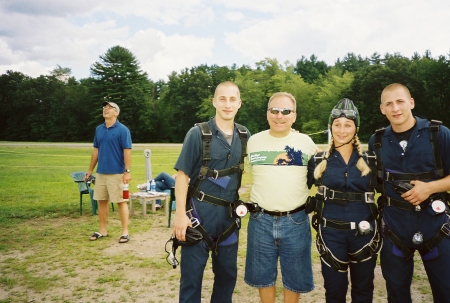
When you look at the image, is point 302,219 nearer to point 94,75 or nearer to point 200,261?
point 200,261

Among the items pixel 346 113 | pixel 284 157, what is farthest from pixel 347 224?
pixel 346 113

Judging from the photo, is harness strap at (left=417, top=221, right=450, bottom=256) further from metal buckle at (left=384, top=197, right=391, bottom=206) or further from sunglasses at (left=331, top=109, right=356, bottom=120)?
sunglasses at (left=331, top=109, right=356, bottom=120)

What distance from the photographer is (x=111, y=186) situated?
6906 millimetres

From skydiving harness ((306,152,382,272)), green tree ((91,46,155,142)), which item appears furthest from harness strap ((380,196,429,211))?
green tree ((91,46,155,142))

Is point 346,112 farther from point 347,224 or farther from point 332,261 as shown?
point 332,261

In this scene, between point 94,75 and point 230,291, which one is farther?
point 94,75

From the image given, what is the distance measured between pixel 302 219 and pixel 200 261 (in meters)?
1.13

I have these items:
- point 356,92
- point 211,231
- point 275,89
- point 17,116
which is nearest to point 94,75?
point 17,116

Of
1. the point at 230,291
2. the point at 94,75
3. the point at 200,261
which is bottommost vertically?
the point at 230,291

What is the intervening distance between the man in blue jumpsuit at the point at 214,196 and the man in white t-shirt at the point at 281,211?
24cm

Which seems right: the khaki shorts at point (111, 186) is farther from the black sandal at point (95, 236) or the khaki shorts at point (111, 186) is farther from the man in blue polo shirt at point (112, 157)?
the black sandal at point (95, 236)

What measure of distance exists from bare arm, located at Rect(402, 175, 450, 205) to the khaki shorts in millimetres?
5299

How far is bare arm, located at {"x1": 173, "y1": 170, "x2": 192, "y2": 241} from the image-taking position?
3.36 metres

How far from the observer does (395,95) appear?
3.45m
